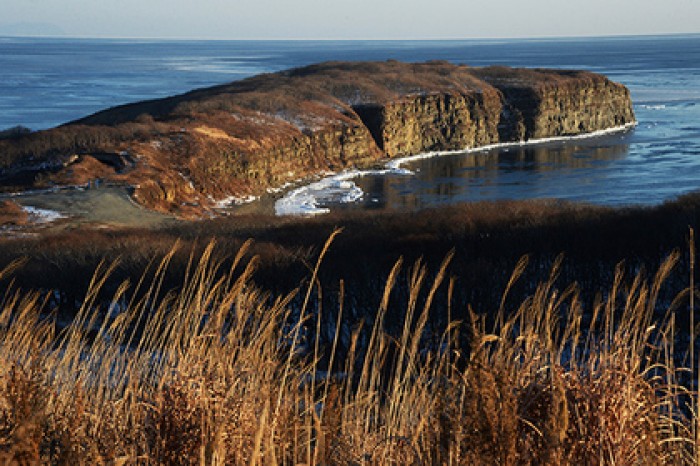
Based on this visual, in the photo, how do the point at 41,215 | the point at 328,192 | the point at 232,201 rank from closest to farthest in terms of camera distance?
the point at 41,215
the point at 232,201
the point at 328,192

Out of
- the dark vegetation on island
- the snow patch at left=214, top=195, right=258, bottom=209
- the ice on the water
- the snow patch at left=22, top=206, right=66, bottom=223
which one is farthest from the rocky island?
the dark vegetation on island

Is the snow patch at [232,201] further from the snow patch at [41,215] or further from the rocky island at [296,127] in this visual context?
the snow patch at [41,215]

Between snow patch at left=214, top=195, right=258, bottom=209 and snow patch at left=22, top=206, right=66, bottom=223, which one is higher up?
snow patch at left=22, top=206, right=66, bottom=223

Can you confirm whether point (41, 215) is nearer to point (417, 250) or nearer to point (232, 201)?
point (232, 201)

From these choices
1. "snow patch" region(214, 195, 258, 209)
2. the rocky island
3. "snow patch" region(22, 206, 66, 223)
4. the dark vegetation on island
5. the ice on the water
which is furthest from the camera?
"snow patch" region(214, 195, 258, 209)

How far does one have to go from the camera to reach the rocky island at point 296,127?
42.9m

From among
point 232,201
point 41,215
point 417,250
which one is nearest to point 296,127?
point 232,201

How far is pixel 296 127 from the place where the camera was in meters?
57.4

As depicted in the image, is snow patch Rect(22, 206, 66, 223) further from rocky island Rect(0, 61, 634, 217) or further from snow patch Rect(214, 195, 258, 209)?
snow patch Rect(214, 195, 258, 209)

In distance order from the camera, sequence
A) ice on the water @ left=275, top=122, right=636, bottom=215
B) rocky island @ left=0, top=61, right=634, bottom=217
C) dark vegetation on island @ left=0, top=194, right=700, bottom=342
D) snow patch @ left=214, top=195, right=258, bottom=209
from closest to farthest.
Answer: dark vegetation on island @ left=0, top=194, right=700, bottom=342 → rocky island @ left=0, top=61, right=634, bottom=217 → ice on the water @ left=275, top=122, right=636, bottom=215 → snow patch @ left=214, top=195, right=258, bottom=209

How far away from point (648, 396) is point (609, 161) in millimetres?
54872

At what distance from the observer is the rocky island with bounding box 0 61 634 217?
4294cm

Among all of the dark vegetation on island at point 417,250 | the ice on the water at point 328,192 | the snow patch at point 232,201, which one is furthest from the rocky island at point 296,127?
the dark vegetation on island at point 417,250

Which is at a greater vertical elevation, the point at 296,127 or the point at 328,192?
the point at 296,127
